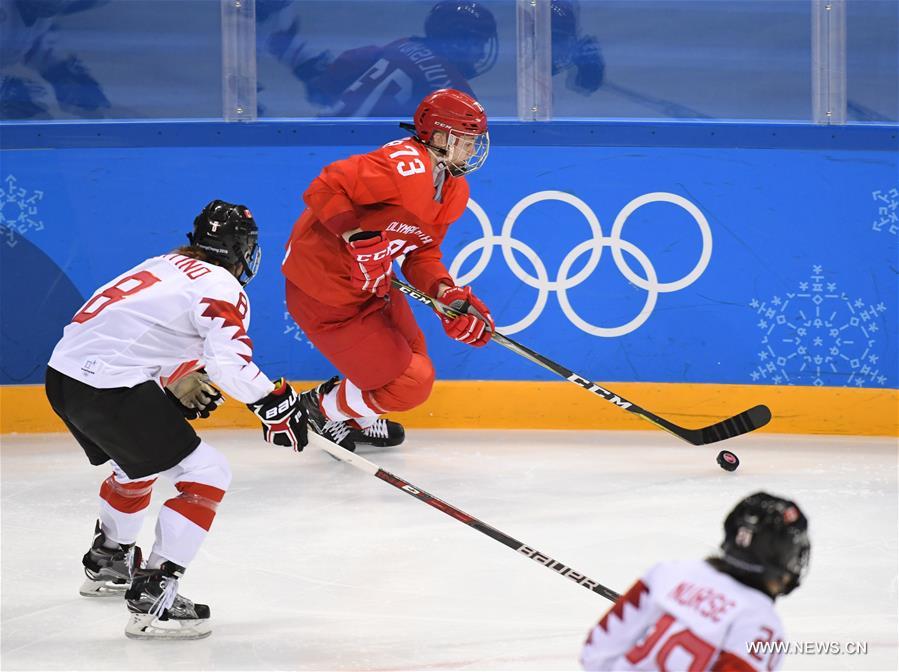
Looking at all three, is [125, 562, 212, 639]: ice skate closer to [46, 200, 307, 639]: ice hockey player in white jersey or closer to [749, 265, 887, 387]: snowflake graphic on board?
[46, 200, 307, 639]: ice hockey player in white jersey

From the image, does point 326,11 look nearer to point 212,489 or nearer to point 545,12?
point 545,12

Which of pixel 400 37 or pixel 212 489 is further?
pixel 400 37

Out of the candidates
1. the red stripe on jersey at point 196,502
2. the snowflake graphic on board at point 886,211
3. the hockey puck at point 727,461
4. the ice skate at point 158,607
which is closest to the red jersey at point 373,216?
the hockey puck at point 727,461

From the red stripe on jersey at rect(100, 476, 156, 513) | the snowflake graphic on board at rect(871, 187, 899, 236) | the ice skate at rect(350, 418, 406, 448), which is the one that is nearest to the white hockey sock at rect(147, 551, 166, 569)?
the red stripe on jersey at rect(100, 476, 156, 513)

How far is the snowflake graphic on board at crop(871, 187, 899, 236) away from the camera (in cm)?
507

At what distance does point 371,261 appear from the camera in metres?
4.11

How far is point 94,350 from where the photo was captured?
112 inches

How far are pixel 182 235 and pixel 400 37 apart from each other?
4.03ft

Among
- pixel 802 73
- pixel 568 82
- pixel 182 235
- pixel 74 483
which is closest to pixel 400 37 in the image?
pixel 568 82

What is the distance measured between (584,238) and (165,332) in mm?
2602

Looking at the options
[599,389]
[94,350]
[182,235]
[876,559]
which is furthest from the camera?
[182,235]

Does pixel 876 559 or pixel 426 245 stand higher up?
pixel 426 245

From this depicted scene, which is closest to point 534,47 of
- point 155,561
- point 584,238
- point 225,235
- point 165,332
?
point 584,238

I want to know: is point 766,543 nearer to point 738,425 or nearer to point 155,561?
point 155,561
